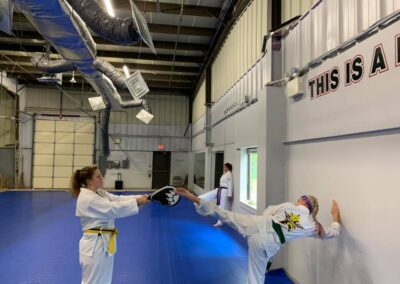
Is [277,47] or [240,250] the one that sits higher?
[277,47]

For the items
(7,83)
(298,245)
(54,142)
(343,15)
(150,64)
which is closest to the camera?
(343,15)

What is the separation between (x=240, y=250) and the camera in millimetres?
5344

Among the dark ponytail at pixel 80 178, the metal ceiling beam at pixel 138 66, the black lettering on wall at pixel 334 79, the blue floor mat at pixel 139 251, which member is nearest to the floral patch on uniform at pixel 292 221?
the black lettering on wall at pixel 334 79

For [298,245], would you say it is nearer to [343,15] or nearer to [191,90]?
[343,15]

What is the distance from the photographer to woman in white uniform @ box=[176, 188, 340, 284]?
9.13 feet

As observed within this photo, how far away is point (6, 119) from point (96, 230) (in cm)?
1398

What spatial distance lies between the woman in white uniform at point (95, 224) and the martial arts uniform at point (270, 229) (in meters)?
1.00

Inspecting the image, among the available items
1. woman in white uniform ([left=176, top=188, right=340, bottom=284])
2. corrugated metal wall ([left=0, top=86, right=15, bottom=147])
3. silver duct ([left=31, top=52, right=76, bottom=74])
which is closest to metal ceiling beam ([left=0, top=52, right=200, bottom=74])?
corrugated metal wall ([left=0, top=86, right=15, bottom=147])

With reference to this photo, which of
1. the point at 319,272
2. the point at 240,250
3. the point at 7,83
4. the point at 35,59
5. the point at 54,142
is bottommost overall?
the point at 240,250

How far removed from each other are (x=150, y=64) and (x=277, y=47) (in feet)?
28.6

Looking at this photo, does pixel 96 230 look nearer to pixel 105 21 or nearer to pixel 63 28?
pixel 63 28

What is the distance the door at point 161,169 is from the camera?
1622cm

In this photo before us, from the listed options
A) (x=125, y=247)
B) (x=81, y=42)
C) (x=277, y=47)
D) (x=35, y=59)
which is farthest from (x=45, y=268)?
(x=35, y=59)

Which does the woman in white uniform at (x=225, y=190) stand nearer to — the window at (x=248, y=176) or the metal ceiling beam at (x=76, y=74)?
the window at (x=248, y=176)
